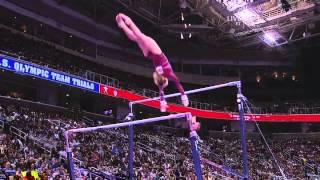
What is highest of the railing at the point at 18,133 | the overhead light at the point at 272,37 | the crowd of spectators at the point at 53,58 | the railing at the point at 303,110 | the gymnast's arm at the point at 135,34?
the overhead light at the point at 272,37

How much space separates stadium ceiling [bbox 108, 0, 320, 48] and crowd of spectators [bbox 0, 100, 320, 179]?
6387mm

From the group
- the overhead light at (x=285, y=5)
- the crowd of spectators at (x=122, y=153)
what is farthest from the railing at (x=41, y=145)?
the overhead light at (x=285, y=5)

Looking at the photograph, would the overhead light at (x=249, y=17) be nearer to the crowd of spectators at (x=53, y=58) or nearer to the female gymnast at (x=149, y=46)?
the crowd of spectators at (x=53, y=58)

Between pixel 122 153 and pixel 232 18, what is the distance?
9.57 m

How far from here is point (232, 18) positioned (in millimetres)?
24516

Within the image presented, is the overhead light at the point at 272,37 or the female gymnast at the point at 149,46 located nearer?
the female gymnast at the point at 149,46

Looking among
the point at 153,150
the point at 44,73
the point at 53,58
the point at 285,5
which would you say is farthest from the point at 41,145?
the point at 285,5

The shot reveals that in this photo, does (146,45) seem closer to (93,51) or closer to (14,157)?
(14,157)

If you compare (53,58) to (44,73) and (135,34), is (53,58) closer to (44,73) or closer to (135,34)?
(44,73)

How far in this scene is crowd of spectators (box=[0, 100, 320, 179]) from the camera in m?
14.8

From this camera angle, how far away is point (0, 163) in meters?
12.8

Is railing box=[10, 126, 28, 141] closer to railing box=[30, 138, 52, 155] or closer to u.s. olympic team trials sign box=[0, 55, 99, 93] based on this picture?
railing box=[30, 138, 52, 155]

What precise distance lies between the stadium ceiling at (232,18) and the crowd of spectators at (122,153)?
6.39 metres

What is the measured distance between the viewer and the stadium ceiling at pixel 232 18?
22.3 meters
